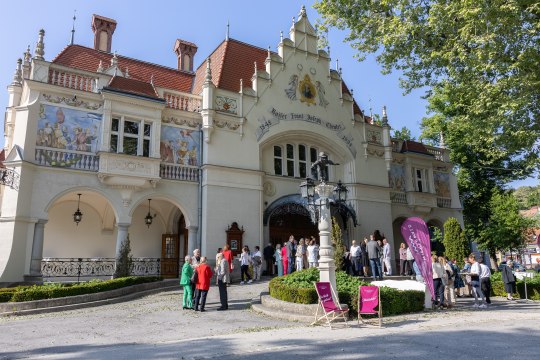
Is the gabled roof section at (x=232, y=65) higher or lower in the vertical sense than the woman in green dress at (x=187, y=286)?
higher

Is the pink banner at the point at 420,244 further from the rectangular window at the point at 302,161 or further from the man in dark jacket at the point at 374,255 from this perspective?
the rectangular window at the point at 302,161

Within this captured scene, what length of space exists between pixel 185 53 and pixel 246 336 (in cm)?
2597

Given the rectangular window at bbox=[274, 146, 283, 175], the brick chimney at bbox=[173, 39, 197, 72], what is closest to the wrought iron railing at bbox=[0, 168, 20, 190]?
the rectangular window at bbox=[274, 146, 283, 175]

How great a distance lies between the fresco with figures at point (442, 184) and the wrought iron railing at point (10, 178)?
2634cm

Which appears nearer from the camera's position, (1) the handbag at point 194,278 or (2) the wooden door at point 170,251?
(1) the handbag at point 194,278

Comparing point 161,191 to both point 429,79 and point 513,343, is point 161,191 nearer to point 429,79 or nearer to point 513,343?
point 429,79

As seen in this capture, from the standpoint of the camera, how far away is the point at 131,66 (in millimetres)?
25516

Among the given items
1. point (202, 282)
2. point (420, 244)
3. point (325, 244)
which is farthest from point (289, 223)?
point (325, 244)

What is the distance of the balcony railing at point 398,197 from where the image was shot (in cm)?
2802

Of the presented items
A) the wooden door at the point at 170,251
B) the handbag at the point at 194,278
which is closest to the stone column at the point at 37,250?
the wooden door at the point at 170,251

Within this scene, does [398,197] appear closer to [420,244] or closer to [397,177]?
[397,177]

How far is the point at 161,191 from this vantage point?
66.2ft

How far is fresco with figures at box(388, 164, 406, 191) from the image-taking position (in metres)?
28.4

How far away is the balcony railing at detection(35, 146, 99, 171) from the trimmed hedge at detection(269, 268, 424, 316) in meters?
10.4
